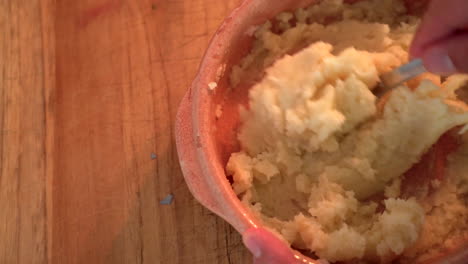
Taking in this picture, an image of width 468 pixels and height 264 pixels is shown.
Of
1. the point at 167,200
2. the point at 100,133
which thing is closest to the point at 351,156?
the point at 167,200

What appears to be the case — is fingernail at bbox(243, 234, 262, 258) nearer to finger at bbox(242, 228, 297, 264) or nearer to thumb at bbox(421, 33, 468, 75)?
finger at bbox(242, 228, 297, 264)

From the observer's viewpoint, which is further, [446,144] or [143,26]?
[143,26]

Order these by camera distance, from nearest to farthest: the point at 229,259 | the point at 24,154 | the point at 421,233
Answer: the point at 421,233
the point at 229,259
the point at 24,154

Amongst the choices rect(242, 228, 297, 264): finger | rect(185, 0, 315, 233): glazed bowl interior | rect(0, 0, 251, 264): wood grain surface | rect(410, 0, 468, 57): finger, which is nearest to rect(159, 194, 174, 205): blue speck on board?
rect(0, 0, 251, 264): wood grain surface

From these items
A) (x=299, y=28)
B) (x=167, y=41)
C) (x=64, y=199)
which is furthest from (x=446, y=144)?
(x=64, y=199)

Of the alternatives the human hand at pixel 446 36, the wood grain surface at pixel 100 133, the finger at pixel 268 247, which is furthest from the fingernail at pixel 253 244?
the human hand at pixel 446 36

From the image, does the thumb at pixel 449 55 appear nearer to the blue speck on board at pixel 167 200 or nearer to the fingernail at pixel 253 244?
the fingernail at pixel 253 244

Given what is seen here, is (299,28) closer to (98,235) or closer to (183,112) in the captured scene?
(183,112)
